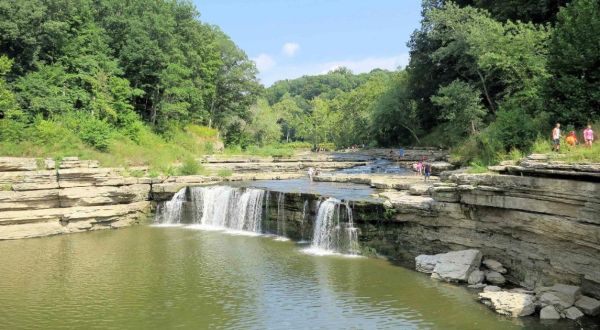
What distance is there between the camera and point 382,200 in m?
20.2

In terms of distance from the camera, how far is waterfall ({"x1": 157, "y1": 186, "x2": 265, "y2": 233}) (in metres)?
24.5

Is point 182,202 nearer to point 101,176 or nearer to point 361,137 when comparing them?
point 101,176

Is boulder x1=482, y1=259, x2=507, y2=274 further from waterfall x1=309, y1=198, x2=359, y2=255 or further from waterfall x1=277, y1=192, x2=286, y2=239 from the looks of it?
waterfall x1=277, y1=192, x2=286, y2=239

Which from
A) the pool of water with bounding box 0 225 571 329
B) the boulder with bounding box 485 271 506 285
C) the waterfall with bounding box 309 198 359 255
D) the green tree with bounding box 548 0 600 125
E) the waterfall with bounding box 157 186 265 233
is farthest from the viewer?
the waterfall with bounding box 157 186 265 233

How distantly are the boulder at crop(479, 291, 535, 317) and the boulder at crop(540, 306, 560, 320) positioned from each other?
34cm

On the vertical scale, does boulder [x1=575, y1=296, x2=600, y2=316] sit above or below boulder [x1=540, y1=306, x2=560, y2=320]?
above

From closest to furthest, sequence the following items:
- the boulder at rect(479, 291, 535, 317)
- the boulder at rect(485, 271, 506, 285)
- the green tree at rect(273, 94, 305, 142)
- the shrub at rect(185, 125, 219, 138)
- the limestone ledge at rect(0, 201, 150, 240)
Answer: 1. the boulder at rect(479, 291, 535, 317)
2. the boulder at rect(485, 271, 506, 285)
3. the limestone ledge at rect(0, 201, 150, 240)
4. the shrub at rect(185, 125, 219, 138)
5. the green tree at rect(273, 94, 305, 142)

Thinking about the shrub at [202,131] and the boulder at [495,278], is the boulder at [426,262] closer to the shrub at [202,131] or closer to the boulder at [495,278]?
the boulder at [495,278]

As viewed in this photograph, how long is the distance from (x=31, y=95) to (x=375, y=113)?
36701mm

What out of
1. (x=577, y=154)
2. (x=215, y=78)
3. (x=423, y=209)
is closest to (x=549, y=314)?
(x=577, y=154)

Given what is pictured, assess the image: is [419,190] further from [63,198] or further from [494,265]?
[63,198]

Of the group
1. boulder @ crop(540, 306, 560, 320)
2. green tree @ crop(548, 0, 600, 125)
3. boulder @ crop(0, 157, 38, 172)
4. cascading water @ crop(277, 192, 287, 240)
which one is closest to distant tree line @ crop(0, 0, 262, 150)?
boulder @ crop(0, 157, 38, 172)

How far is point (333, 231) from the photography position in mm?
20375

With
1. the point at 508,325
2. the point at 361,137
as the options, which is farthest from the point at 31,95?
the point at 361,137
